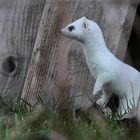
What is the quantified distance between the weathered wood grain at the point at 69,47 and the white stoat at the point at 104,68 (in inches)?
8.5

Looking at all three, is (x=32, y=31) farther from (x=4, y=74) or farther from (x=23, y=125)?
(x=23, y=125)

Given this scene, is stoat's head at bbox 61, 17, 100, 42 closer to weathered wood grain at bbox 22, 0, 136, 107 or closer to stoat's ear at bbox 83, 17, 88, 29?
stoat's ear at bbox 83, 17, 88, 29

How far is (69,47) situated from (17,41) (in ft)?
1.35

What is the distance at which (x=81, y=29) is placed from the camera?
338cm

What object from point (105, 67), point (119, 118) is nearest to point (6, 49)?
point (105, 67)

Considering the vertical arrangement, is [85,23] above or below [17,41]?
above

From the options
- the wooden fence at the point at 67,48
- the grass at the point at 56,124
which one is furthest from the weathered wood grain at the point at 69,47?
the grass at the point at 56,124

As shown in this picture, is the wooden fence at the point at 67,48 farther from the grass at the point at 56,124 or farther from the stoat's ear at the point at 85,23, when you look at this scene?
the grass at the point at 56,124

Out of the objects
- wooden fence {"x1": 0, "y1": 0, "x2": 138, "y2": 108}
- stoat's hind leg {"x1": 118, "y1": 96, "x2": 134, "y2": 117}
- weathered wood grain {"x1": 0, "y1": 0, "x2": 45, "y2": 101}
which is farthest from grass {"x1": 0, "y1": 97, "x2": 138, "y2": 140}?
weathered wood grain {"x1": 0, "y1": 0, "x2": 45, "y2": 101}

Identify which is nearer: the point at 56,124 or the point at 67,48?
the point at 56,124

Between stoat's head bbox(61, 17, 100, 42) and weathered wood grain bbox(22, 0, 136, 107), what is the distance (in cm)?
23

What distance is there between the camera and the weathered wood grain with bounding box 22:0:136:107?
3596mm

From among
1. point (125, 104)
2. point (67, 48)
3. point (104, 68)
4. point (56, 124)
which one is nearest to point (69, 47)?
point (67, 48)

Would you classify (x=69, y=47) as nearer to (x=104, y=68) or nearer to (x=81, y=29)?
(x=81, y=29)
